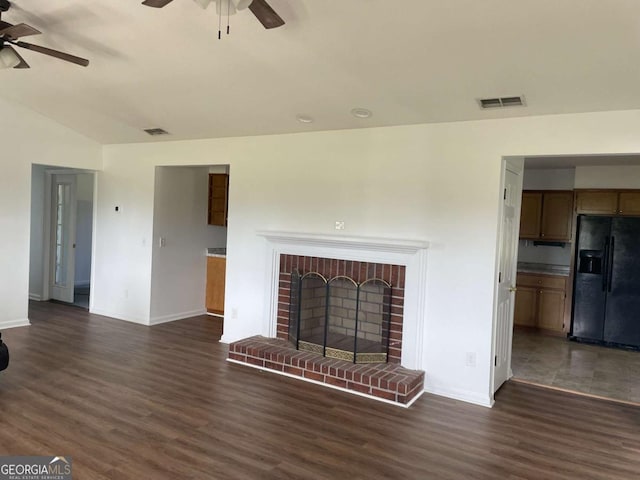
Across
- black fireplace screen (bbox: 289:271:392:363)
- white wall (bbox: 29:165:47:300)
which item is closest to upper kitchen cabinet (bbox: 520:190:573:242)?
black fireplace screen (bbox: 289:271:392:363)

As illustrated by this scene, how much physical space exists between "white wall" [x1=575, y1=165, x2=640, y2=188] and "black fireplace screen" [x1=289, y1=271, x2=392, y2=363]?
355cm

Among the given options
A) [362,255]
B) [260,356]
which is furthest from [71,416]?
[362,255]

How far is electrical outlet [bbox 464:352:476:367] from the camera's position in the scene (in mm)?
4047

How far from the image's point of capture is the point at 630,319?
5.90 meters

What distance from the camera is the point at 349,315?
185 inches

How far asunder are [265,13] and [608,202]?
5302 mm

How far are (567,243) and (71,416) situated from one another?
648cm

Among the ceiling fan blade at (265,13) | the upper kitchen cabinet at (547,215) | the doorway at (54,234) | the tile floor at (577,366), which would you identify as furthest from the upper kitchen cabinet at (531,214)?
the doorway at (54,234)

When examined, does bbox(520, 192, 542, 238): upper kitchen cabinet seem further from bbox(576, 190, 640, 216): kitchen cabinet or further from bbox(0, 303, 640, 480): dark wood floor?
bbox(0, 303, 640, 480): dark wood floor

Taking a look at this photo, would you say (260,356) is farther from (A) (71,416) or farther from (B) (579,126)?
(B) (579,126)

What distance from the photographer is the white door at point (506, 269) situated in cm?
412

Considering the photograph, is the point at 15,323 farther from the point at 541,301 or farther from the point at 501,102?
the point at 541,301

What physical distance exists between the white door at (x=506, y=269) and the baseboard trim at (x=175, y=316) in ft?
14.2

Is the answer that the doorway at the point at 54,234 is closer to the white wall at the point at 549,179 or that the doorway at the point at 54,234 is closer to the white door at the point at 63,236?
the white door at the point at 63,236
